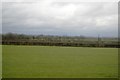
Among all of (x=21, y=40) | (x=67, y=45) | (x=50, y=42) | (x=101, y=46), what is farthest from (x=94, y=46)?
(x=21, y=40)

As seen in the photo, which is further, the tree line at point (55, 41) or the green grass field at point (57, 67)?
the tree line at point (55, 41)

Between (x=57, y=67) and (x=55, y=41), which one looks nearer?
(x=57, y=67)

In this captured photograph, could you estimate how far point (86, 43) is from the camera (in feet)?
72.4

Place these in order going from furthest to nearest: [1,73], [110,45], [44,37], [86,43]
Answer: [44,37]
[86,43]
[110,45]
[1,73]

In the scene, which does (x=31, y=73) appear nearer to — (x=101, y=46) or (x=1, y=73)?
(x=1, y=73)

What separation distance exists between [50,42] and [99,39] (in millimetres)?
4170

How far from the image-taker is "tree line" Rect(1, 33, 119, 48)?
21000 mm

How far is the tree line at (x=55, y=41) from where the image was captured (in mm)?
21000

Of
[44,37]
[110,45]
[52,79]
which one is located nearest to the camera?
[52,79]

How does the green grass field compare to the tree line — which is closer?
the green grass field

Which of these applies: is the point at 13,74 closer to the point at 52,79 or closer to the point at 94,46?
the point at 52,79

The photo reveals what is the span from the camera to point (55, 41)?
883 inches

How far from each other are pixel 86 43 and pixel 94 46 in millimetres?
939

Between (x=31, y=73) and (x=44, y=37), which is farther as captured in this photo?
(x=44, y=37)
